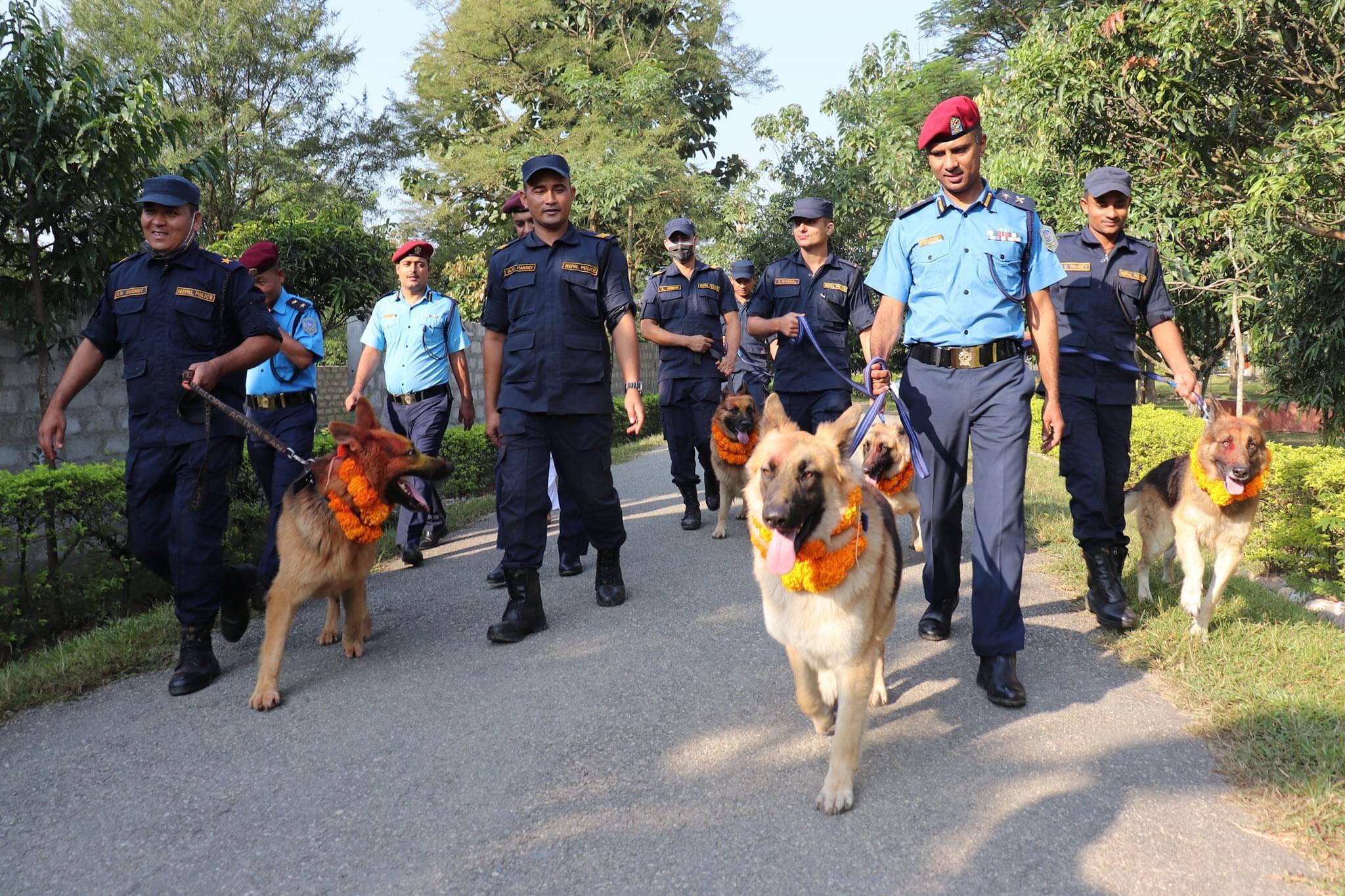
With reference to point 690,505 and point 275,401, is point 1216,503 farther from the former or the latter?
point 275,401

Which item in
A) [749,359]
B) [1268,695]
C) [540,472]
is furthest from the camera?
[749,359]

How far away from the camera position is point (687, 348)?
8070 millimetres

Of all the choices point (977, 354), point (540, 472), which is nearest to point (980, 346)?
point (977, 354)

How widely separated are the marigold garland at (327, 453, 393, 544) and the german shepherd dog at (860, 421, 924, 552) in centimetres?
364

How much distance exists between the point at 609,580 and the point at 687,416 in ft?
9.50

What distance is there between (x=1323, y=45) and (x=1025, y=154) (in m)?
4.05

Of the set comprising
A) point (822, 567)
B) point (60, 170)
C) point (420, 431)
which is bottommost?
point (822, 567)

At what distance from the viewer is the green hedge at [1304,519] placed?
20.7 feet

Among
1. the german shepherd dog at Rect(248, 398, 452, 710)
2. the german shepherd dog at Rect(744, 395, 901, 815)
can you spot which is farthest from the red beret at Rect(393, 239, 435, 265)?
the german shepherd dog at Rect(744, 395, 901, 815)

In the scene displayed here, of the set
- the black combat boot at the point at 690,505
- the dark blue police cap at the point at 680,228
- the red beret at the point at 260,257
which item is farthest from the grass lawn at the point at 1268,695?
the red beret at the point at 260,257

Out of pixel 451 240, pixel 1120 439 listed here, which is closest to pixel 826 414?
pixel 1120 439

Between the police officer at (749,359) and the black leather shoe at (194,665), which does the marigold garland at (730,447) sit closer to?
the police officer at (749,359)

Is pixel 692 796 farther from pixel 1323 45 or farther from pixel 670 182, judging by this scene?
pixel 670 182

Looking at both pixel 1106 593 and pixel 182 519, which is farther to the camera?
pixel 1106 593
